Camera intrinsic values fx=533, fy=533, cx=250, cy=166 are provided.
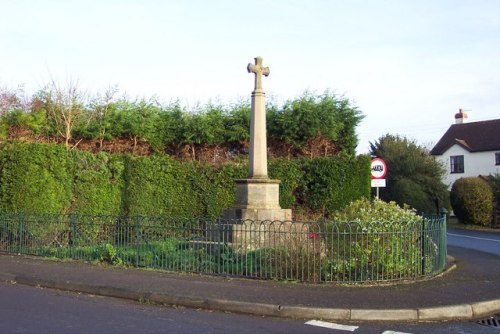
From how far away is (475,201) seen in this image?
30.1m

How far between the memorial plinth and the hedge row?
14.0 ft

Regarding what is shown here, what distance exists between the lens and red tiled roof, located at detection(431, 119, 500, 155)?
47719mm

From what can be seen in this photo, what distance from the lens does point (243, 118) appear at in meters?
20.1

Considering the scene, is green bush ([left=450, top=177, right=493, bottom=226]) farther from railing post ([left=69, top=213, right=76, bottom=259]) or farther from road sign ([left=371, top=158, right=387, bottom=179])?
railing post ([left=69, top=213, right=76, bottom=259])

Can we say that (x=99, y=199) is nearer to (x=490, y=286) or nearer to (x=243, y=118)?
(x=243, y=118)

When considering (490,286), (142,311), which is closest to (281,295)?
(142,311)

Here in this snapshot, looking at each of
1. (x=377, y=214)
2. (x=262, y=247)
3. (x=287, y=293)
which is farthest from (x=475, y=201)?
(x=287, y=293)

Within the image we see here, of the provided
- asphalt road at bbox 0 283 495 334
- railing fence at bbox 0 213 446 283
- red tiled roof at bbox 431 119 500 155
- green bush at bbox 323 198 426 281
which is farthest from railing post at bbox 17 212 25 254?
red tiled roof at bbox 431 119 500 155

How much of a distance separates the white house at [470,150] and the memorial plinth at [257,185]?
35.7 meters

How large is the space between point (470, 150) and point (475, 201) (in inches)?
769

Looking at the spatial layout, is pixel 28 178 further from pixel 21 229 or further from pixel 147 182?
pixel 147 182

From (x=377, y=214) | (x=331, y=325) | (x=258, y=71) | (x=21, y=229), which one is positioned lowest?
(x=331, y=325)

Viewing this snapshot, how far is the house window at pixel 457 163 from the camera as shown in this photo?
49062 millimetres

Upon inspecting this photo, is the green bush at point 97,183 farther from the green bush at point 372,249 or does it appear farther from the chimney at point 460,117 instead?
the chimney at point 460,117
